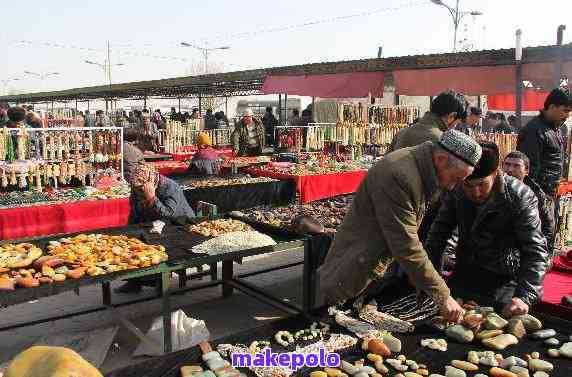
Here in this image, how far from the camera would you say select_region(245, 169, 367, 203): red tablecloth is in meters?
7.22

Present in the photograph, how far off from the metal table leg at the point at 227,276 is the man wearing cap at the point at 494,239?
2.21 m

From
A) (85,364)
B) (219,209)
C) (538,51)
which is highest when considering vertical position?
(538,51)

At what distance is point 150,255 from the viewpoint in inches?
122

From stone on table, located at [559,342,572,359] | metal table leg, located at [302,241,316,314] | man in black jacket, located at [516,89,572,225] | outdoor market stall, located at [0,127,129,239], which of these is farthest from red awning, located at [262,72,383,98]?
stone on table, located at [559,342,572,359]

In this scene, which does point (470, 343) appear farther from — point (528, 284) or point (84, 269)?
point (84, 269)

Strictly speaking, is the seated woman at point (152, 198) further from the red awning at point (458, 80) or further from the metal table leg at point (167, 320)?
the red awning at point (458, 80)

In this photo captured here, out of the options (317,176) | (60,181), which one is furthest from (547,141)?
(60,181)

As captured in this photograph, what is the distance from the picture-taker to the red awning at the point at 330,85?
9.48 meters

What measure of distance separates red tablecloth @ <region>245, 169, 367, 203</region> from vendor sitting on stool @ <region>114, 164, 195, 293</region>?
301cm

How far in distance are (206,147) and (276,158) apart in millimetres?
1767

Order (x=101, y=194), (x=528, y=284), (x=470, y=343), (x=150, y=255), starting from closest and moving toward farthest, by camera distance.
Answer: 1. (x=470, y=343)
2. (x=528, y=284)
3. (x=150, y=255)
4. (x=101, y=194)

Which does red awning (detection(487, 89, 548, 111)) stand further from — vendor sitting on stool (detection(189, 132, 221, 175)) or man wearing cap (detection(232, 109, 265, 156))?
vendor sitting on stool (detection(189, 132, 221, 175))

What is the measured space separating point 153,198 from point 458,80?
19.4 ft

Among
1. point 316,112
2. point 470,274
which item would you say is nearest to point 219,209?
point 470,274
